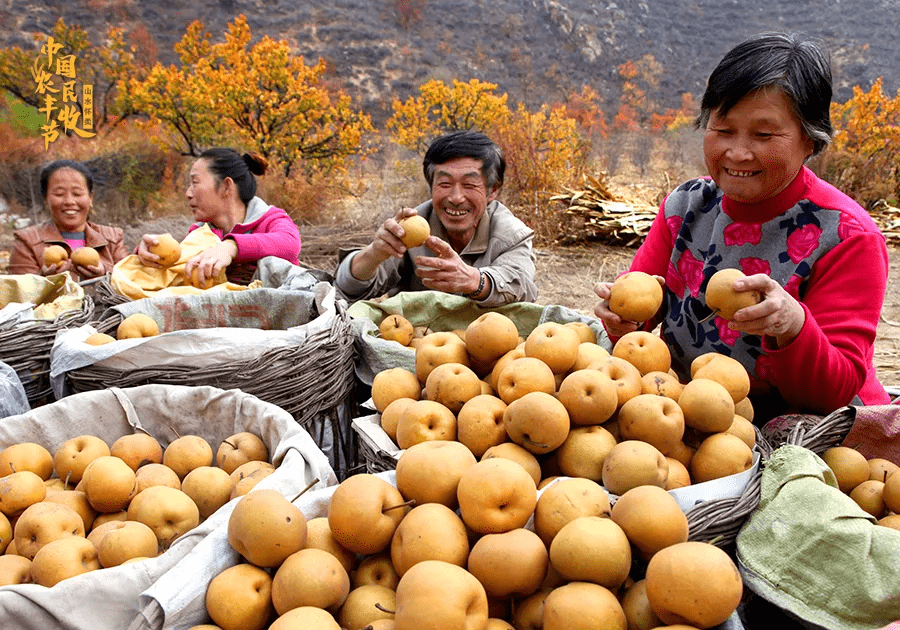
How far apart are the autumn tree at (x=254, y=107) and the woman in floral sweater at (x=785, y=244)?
28.3ft

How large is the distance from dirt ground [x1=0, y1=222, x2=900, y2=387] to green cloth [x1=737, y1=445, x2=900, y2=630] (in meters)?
4.73

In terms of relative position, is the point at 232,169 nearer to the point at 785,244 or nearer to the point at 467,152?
the point at 467,152

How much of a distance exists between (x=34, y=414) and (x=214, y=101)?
8.48m

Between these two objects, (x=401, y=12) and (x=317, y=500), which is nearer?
(x=317, y=500)

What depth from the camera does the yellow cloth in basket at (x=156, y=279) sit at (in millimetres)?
3240

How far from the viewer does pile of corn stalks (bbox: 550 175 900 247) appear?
900 centimetres

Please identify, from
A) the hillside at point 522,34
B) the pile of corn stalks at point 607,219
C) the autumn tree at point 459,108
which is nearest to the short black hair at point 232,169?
the pile of corn stalks at point 607,219

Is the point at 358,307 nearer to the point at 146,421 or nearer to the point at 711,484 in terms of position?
the point at 146,421

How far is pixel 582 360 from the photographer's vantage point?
2039 millimetres

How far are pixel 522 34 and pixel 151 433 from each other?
94.2ft

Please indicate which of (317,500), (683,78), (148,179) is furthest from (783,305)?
(683,78)

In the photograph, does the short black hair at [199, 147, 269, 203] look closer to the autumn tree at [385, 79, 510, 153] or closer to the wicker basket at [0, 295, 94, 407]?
the wicker basket at [0, 295, 94, 407]

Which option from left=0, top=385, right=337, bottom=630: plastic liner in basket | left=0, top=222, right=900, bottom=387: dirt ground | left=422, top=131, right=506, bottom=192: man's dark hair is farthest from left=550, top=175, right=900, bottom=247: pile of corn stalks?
left=0, top=385, right=337, bottom=630: plastic liner in basket

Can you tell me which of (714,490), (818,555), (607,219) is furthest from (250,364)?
(607,219)
